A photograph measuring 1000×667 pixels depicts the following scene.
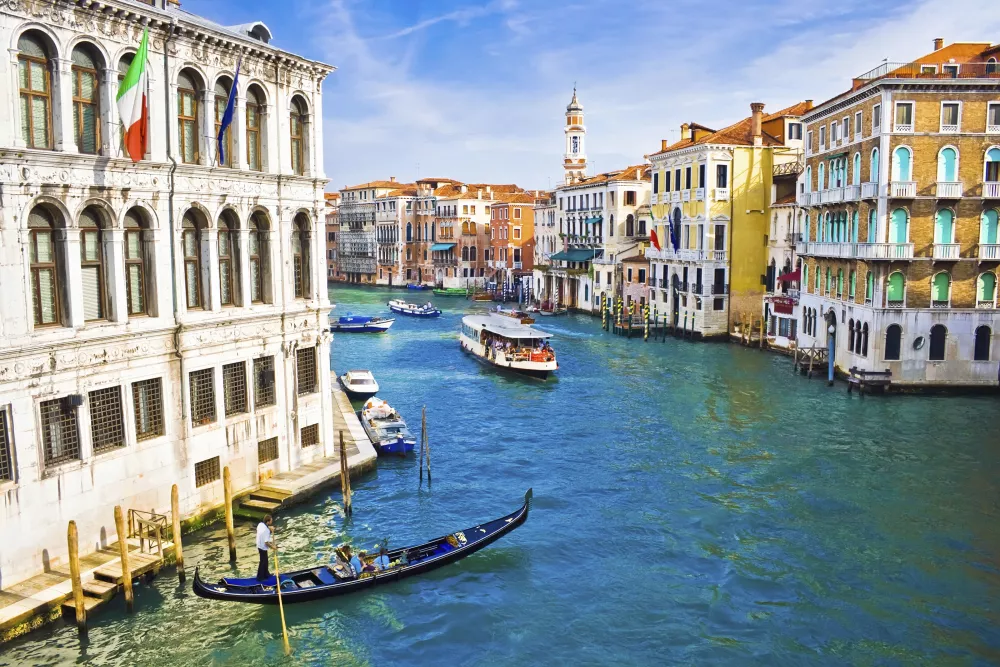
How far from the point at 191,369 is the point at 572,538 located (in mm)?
8040

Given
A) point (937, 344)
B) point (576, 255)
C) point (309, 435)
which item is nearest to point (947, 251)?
point (937, 344)

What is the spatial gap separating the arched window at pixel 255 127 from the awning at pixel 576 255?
43674mm

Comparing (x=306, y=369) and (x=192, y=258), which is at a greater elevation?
(x=192, y=258)

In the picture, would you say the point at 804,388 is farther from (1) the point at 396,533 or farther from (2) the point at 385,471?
(1) the point at 396,533

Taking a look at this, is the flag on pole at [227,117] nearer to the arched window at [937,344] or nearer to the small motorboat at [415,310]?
the arched window at [937,344]

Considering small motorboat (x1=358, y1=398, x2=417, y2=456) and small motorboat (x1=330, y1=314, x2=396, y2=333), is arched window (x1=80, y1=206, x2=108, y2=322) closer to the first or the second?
small motorboat (x1=358, y1=398, x2=417, y2=456)

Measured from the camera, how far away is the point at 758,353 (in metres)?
39.4

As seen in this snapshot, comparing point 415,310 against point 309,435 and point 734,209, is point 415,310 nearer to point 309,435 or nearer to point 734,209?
point 734,209

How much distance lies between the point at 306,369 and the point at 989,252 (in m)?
23.0

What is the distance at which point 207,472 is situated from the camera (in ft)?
52.4

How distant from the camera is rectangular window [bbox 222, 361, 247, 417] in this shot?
1647 cm

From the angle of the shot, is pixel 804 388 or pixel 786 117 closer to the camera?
pixel 804 388

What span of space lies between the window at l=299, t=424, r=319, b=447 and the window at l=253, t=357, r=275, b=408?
144 cm

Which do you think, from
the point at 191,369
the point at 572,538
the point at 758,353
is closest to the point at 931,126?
the point at 758,353
